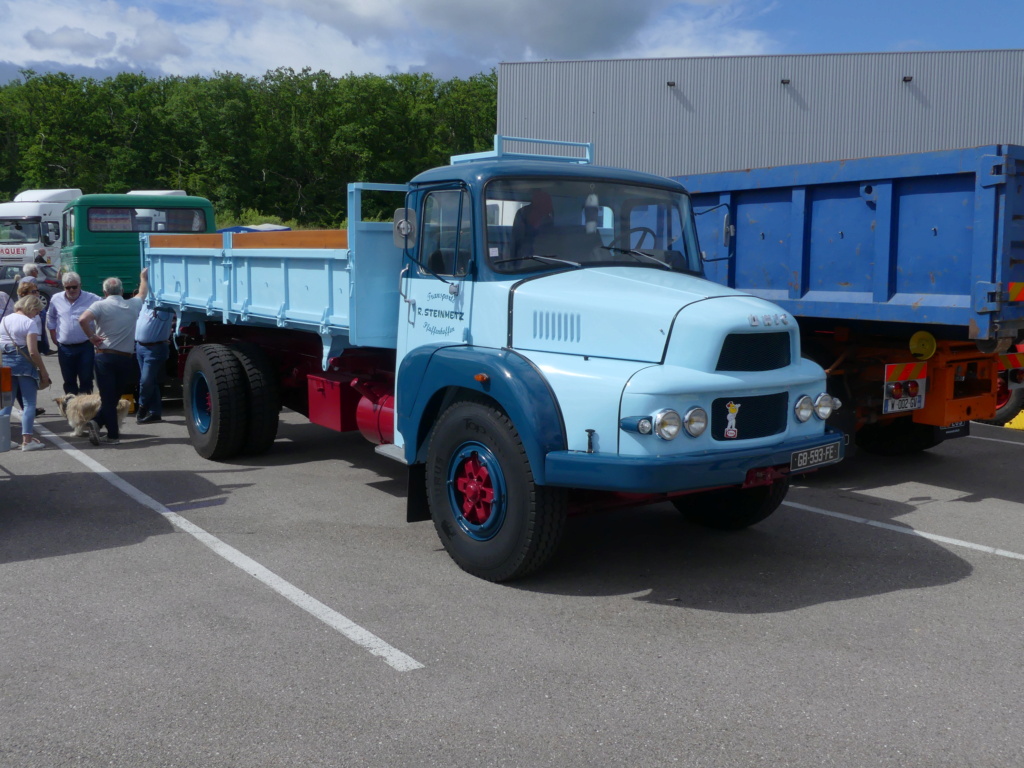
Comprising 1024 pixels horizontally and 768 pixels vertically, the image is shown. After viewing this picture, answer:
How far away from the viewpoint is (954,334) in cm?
798

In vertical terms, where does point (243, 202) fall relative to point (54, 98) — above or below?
below

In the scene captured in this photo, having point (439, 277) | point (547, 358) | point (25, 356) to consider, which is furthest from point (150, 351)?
point (547, 358)

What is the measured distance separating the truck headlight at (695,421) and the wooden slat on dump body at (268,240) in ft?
10.2

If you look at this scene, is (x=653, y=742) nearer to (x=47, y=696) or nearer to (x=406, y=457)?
(x=47, y=696)

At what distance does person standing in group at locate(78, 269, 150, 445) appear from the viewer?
9.85 metres

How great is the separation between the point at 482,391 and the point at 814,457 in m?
1.88

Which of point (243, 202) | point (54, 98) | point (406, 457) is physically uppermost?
point (54, 98)

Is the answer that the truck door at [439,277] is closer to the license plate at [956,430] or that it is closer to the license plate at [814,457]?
the license plate at [814,457]

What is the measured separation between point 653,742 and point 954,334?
5509 millimetres

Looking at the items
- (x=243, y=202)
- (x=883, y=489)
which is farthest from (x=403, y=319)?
(x=243, y=202)

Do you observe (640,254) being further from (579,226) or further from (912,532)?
(912,532)

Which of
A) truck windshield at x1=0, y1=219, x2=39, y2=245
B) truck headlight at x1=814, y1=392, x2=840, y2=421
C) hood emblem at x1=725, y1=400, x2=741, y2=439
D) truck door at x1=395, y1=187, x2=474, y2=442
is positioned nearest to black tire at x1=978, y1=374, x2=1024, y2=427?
truck headlight at x1=814, y1=392, x2=840, y2=421

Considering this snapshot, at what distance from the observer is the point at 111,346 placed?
1002cm

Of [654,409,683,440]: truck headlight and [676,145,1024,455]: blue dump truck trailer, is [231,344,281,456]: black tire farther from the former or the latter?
[654,409,683,440]: truck headlight
